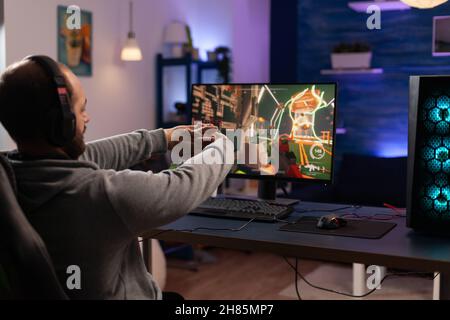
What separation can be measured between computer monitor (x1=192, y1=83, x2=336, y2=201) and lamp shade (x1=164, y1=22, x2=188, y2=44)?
2.78 m

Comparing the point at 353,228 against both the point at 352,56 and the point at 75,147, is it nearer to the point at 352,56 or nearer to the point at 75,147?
the point at 75,147

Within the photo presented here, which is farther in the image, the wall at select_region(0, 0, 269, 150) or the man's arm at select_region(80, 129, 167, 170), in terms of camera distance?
the wall at select_region(0, 0, 269, 150)

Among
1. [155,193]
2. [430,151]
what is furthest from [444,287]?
[155,193]

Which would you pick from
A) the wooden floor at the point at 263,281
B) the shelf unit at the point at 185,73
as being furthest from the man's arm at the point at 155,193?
the shelf unit at the point at 185,73

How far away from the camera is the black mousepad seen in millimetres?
1783

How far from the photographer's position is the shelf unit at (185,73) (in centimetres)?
499

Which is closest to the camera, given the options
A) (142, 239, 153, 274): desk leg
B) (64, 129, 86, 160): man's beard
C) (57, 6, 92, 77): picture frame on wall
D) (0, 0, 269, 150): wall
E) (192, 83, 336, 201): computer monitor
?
(64, 129, 86, 160): man's beard

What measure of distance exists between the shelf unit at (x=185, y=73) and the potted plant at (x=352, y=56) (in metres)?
1.00

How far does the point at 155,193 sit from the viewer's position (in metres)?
1.20

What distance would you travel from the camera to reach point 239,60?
209 inches

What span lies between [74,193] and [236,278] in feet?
9.85

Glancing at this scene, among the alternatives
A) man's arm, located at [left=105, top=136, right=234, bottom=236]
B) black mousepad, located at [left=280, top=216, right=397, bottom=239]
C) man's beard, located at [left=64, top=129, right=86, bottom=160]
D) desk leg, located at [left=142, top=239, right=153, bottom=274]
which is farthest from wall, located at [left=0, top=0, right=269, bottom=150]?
man's arm, located at [left=105, top=136, right=234, bottom=236]

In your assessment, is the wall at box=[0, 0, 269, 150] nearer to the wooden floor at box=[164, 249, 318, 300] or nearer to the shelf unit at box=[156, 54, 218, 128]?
the shelf unit at box=[156, 54, 218, 128]
